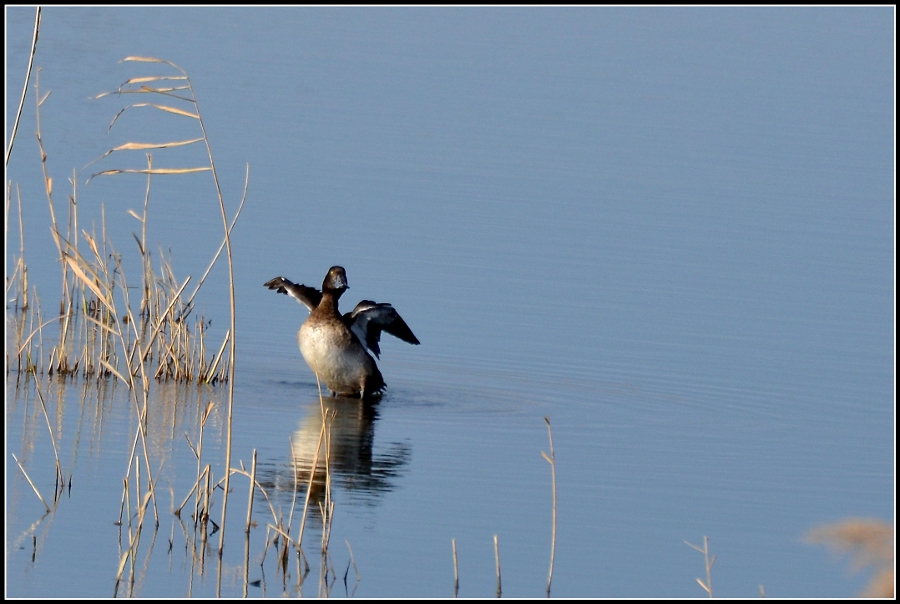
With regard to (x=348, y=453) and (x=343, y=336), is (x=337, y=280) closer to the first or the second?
(x=343, y=336)

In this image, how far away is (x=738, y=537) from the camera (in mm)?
7004

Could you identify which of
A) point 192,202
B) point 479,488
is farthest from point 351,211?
point 479,488

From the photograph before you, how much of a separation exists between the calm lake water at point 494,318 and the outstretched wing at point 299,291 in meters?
0.41

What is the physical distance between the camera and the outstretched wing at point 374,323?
1001 cm

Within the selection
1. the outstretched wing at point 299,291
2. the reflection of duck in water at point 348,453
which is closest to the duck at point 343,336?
the outstretched wing at point 299,291

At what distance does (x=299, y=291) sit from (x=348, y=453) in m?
2.50

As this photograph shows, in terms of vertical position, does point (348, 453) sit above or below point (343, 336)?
below

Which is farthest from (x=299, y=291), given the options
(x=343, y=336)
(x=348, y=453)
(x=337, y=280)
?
(x=348, y=453)

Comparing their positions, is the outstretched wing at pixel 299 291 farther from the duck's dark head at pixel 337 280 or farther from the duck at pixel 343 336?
the duck's dark head at pixel 337 280

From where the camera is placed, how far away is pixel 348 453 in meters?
8.11

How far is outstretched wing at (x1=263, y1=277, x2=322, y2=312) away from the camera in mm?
10297

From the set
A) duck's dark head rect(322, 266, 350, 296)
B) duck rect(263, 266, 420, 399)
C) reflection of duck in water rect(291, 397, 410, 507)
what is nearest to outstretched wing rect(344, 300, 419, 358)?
duck rect(263, 266, 420, 399)

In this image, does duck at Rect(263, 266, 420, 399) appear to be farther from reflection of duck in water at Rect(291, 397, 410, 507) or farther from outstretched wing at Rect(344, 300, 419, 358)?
reflection of duck in water at Rect(291, 397, 410, 507)

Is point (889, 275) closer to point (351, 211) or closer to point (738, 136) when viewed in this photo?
point (351, 211)
